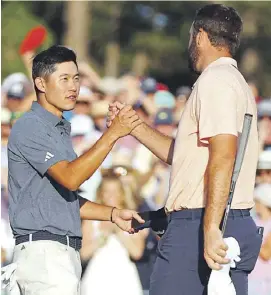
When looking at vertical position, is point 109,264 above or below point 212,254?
below

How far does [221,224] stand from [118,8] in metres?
34.0

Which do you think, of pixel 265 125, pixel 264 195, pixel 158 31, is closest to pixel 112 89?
pixel 265 125

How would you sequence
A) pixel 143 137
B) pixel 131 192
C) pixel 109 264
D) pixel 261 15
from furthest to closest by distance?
pixel 261 15 < pixel 131 192 < pixel 109 264 < pixel 143 137

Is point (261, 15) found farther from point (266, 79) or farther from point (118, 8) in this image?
point (118, 8)

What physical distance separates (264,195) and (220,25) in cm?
340

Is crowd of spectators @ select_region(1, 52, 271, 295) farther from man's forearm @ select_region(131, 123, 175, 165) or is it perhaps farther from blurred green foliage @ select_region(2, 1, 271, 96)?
blurred green foliage @ select_region(2, 1, 271, 96)

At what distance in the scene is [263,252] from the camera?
8938 mm

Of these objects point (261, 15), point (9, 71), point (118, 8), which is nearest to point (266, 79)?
point (261, 15)

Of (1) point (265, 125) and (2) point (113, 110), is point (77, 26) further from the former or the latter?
(2) point (113, 110)

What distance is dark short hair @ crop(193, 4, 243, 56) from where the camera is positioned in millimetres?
6148

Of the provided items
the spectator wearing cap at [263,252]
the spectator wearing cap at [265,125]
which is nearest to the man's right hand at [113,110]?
the spectator wearing cap at [263,252]

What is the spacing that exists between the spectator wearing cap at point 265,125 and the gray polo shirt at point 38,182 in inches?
214

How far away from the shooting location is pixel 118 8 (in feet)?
129

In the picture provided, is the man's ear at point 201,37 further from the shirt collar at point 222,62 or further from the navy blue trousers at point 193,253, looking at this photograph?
→ the navy blue trousers at point 193,253
